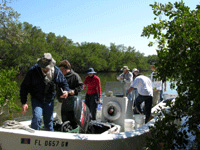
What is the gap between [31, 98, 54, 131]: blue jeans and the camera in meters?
3.37

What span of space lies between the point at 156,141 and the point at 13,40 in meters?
13.0

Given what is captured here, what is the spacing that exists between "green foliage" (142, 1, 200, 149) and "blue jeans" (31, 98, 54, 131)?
75.4 inches

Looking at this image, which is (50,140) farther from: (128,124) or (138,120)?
(138,120)

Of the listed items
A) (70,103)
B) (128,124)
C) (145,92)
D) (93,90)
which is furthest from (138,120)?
(70,103)

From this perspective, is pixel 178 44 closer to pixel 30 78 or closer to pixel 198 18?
pixel 198 18

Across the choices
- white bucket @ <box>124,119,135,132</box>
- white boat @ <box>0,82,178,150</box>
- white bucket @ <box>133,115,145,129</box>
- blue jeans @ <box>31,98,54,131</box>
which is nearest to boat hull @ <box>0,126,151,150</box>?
white boat @ <box>0,82,178,150</box>

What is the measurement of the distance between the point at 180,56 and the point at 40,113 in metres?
2.43

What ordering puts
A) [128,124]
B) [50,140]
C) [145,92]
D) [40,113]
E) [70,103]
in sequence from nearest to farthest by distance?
[50,140] < [40,113] < [70,103] < [128,124] < [145,92]

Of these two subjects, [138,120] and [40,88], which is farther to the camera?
[138,120]

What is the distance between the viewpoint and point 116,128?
4234mm

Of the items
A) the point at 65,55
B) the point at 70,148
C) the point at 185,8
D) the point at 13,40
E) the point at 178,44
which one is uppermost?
the point at 65,55

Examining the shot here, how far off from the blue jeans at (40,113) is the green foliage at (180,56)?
6.28ft

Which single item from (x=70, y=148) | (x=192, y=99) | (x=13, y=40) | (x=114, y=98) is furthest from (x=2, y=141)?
(x=13, y=40)

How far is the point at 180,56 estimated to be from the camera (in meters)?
2.73
